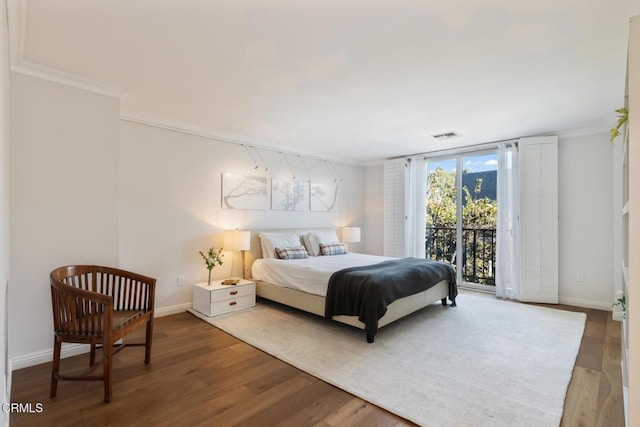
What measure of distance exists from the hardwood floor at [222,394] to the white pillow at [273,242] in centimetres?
173

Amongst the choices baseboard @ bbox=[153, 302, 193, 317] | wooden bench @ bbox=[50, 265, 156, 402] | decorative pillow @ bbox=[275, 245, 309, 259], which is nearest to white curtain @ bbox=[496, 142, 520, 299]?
decorative pillow @ bbox=[275, 245, 309, 259]

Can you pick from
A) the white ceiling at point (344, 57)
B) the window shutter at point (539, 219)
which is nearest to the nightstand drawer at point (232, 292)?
the white ceiling at point (344, 57)

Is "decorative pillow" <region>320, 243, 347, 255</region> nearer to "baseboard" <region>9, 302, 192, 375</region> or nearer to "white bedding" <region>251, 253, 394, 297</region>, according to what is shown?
"white bedding" <region>251, 253, 394, 297</region>

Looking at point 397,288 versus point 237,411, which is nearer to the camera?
point 237,411

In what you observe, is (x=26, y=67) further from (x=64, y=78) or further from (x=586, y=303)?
(x=586, y=303)

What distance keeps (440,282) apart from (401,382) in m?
2.00

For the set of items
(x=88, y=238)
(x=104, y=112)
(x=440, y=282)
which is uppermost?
(x=104, y=112)

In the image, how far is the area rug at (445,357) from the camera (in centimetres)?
202

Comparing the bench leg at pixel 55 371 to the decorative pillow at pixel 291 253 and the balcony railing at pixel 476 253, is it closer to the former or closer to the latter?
the decorative pillow at pixel 291 253

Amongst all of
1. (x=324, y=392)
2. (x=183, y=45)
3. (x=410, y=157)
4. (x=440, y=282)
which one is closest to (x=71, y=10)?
(x=183, y=45)

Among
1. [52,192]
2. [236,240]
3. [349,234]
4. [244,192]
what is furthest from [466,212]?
[52,192]

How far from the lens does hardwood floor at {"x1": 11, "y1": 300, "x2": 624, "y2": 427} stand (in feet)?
6.21

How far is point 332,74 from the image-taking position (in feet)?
8.57

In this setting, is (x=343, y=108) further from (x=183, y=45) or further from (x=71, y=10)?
Result: (x=71, y=10)
